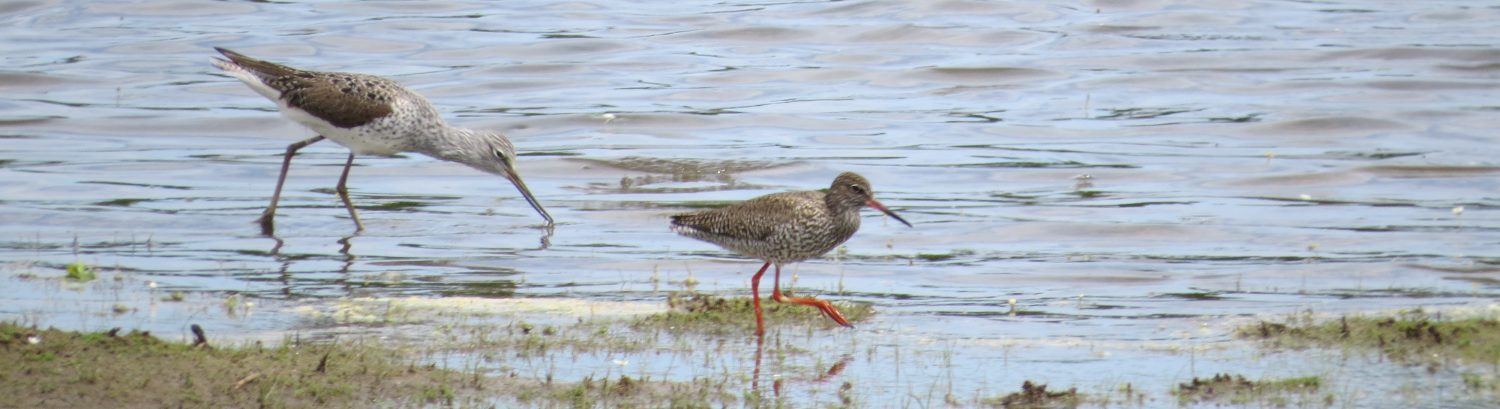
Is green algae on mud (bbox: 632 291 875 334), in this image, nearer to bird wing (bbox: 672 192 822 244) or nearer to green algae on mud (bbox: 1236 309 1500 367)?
bird wing (bbox: 672 192 822 244)

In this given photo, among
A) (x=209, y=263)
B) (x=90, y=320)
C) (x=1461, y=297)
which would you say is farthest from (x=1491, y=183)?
(x=90, y=320)

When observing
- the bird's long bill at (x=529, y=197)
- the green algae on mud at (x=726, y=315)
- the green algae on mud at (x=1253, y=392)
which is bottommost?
the green algae on mud at (x=1253, y=392)

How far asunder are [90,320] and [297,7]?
18.0 m

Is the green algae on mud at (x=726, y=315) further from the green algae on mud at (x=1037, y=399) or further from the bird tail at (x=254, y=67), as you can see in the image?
the bird tail at (x=254, y=67)

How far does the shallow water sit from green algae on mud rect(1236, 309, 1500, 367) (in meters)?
0.24

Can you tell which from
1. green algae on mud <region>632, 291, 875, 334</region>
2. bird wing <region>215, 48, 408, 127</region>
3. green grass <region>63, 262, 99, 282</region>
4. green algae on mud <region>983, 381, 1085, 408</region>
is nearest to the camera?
green algae on mud <region>983, 381, 1085, 408</region>

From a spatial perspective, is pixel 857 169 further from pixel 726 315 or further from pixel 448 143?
pixel 726 315

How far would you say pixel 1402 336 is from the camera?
24.8ft

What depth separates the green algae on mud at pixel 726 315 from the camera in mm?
8125

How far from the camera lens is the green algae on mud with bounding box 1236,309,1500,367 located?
23.9ft

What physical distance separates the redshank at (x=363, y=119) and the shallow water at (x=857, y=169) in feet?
1.27

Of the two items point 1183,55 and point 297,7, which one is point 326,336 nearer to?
point 1183,55

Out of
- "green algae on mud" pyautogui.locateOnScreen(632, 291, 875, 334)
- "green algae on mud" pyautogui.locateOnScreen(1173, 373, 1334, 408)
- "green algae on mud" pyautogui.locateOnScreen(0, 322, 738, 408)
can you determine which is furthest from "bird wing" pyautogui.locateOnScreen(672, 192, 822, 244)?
"green algae on mud" pyautogui.locateOnScreen(1173, 373, 1334, 408)

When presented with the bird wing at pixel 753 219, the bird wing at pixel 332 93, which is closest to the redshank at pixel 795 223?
the bird wing at pixel 753 219
